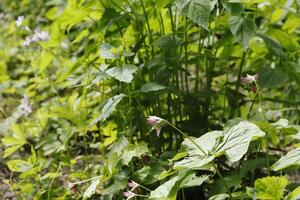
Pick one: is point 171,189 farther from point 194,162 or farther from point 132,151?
point 132,151

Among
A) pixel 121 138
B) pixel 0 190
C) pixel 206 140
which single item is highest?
pixel 206 140

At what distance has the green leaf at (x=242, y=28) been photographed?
127cm

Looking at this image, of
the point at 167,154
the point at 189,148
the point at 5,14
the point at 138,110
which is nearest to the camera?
the point at 189,148

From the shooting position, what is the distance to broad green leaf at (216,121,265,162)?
958 millimetres

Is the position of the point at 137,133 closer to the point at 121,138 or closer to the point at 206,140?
the point at 121,138

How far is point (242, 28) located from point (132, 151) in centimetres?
40

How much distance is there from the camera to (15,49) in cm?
324

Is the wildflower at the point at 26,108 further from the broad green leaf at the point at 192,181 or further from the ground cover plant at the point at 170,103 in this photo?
the broad green leaf at the point at 192,181

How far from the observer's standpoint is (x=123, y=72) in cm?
123

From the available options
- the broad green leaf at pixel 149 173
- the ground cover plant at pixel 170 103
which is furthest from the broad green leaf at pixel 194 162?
the broad green leaf at pixel 149 173

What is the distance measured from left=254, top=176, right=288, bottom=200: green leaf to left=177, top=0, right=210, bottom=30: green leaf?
0.37 metres

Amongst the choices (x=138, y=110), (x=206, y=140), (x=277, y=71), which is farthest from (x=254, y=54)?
(x=206, y=140)

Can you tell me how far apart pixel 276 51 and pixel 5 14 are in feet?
9.59

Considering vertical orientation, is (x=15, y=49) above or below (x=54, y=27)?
below
